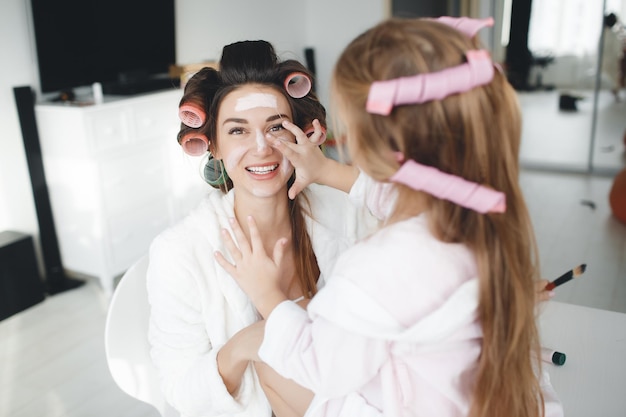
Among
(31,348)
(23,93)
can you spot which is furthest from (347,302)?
(23,93)

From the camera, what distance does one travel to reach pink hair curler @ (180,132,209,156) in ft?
4.25

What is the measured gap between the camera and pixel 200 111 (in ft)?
4.03

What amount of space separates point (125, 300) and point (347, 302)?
59 cm

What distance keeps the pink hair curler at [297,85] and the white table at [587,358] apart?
666 mm

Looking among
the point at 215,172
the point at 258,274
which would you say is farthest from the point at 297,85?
the point at 258,274

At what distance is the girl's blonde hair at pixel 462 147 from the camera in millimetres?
746

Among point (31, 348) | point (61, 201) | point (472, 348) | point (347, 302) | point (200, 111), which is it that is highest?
point (200, 111)

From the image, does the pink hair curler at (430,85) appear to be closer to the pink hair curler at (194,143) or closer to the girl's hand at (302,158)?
the girl's hand at (302,158)

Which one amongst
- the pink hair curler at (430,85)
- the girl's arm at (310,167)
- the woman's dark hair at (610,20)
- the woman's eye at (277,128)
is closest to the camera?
the pink hair curler at (430,85)

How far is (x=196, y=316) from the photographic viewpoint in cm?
121

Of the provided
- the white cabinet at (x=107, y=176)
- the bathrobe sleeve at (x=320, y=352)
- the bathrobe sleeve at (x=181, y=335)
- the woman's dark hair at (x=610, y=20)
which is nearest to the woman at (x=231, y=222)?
the bathrobe sleeve at (x=181, y=335)

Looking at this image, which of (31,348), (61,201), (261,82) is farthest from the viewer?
(61,201)

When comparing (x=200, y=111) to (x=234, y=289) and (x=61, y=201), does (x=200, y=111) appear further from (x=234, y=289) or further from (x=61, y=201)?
(x=61, y=201)

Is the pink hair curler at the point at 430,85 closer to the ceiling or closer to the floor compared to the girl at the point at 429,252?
closer to the ceiling
